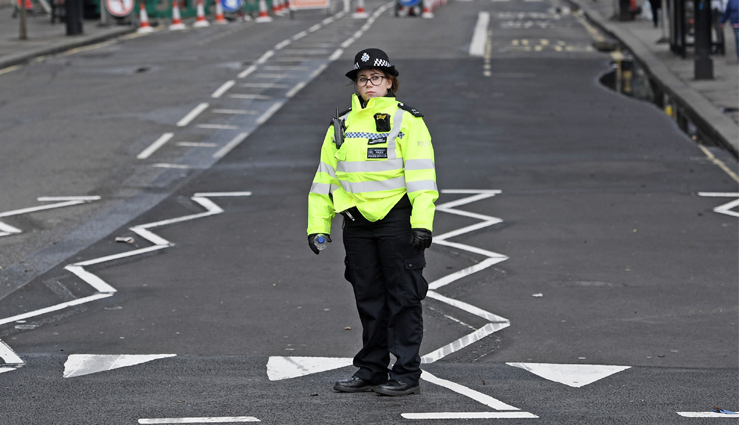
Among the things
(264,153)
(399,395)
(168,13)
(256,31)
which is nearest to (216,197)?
(264,153)

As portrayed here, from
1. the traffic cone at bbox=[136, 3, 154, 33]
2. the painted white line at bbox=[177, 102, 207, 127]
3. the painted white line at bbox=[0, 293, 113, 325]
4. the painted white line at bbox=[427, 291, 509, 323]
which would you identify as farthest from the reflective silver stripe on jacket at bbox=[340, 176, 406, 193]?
the traffic cone at bbox=[136, 3, 154, 33]

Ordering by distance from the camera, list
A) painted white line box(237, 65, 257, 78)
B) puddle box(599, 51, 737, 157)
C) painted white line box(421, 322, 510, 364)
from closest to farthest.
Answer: painted white line box(421, 322, 510, 364)
puddle box(599, 51, 737, 157)
painted white line box(237, 65, 257, 78)

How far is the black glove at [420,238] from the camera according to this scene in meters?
5.85

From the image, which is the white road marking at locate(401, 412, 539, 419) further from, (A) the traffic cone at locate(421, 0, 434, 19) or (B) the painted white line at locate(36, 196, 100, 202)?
(A) the traffic cone at locate(421, 0, 434, 19)

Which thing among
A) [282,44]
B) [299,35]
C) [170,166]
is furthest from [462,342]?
[299,35]

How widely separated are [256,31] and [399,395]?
1291 inches

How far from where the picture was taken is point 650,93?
22141mm

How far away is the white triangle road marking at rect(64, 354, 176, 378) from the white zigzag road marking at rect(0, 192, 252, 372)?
34 cm

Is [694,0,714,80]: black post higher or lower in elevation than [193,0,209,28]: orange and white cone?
lower

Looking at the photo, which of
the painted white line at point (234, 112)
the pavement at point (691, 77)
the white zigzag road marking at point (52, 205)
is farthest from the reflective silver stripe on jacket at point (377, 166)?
the painted white line at point (234, 112)

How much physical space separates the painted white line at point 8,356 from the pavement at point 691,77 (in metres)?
10.9

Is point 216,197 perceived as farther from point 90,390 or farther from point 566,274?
point 90,390

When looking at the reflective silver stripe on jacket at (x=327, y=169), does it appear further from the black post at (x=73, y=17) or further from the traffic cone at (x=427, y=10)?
the traffic cone at (x=427, y=10)

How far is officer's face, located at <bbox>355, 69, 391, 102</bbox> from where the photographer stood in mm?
6008
